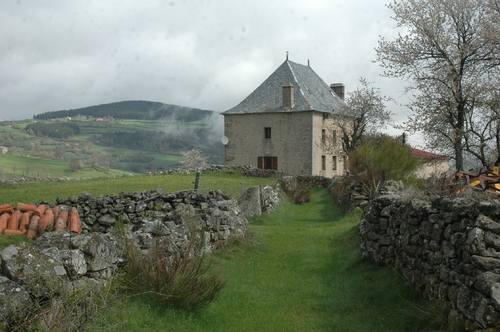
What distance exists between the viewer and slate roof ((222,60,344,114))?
45.6m

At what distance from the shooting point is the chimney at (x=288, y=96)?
44969 mm

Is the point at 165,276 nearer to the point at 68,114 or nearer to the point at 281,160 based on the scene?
the point at 281,160

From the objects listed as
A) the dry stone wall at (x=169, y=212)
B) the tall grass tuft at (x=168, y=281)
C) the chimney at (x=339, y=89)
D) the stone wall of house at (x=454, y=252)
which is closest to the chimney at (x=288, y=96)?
the chimney at (x=339, y=89)

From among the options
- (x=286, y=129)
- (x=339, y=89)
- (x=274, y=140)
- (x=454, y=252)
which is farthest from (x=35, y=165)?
(x=454, y=252)

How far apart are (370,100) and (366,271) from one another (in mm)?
33180

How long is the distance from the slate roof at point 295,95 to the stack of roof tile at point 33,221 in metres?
34.7

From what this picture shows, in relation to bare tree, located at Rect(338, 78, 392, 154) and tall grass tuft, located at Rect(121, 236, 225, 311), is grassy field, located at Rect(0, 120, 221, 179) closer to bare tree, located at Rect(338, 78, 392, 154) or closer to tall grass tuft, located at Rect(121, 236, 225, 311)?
bare tree, located at Rect(338, 78, 392, 154)

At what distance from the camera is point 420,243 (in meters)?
7.73

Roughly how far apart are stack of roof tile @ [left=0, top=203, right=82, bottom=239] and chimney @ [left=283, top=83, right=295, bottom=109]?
35.4m

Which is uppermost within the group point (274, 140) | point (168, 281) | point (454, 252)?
point (274, 140)

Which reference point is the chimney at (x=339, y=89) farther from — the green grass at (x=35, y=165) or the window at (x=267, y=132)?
the green grass at (x=35, y=165)

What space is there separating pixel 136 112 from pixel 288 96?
9517cm

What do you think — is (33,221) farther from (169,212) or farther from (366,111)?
(366,111)

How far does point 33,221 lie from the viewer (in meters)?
9.90
